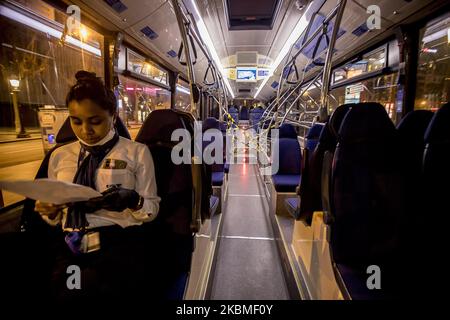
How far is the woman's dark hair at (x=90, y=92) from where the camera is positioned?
1.05 meters

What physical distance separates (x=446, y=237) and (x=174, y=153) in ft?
5.32

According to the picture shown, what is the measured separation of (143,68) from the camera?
3836 millimetres

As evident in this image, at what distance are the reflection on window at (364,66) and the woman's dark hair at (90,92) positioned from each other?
3341mm

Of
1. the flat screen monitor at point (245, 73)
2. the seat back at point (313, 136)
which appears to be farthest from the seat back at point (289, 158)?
the flat screen monitor at point (245, 73)

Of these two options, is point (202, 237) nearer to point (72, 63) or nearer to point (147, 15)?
point (72, 63)

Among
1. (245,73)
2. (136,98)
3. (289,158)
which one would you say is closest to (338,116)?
(289,158)

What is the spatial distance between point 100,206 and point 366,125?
1480mm

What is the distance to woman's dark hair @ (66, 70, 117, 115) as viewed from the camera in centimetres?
105

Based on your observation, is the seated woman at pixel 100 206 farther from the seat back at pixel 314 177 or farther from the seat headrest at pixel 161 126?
the seat back at pixel 314 177

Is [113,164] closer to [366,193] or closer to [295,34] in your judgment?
[366,193]

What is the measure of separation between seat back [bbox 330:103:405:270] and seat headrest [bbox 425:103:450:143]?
0.57 feet

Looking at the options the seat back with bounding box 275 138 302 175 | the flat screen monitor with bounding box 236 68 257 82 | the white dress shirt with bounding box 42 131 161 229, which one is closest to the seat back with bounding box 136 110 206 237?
the white dress shirt with bounding box 42 131 161 229

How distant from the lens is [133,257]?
3.65 ft

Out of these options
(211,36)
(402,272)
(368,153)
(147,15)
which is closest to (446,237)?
(402,272)
